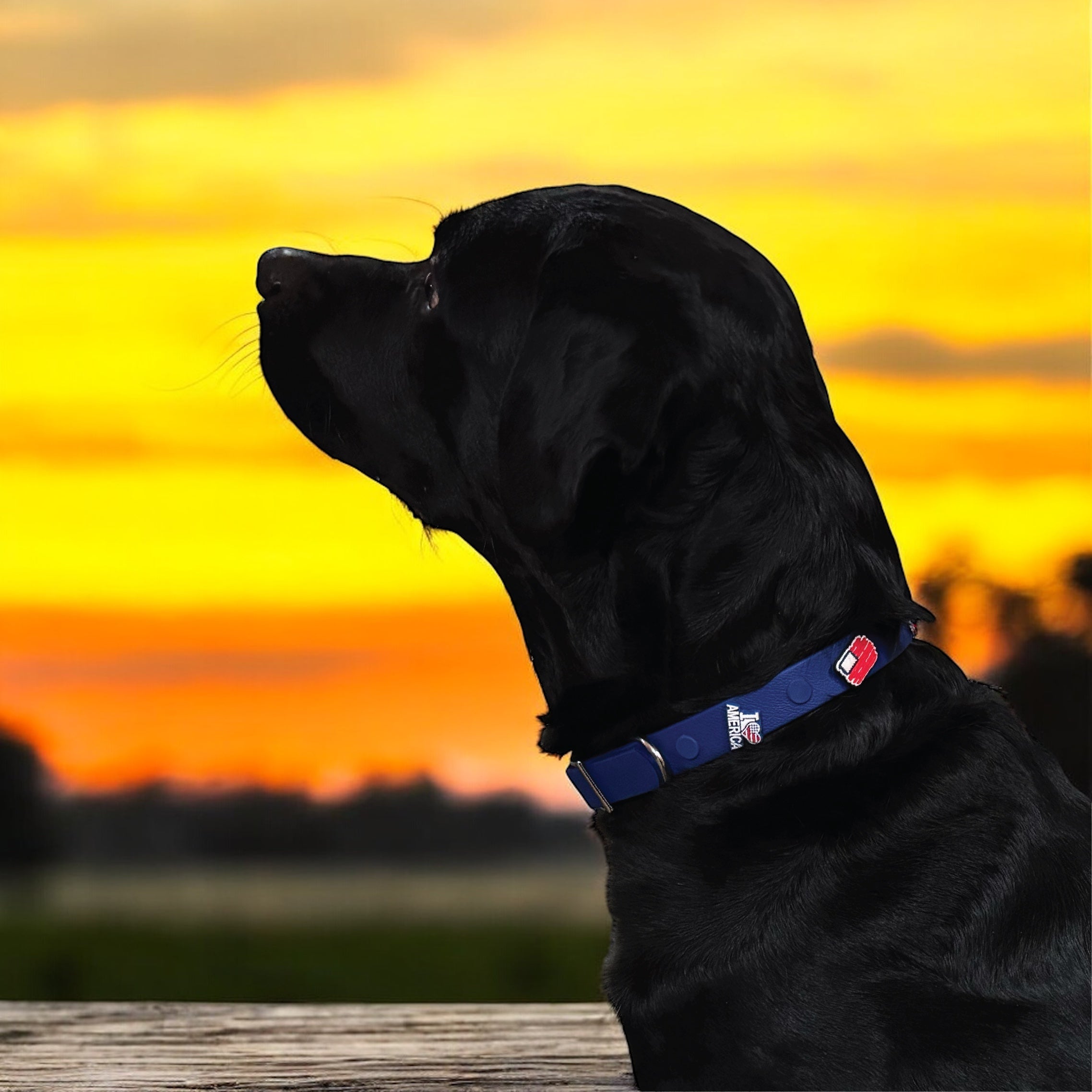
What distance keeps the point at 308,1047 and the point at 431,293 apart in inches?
87.0

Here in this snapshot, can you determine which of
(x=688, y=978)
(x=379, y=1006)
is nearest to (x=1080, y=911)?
(x=688, y=978)

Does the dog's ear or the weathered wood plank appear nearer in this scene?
the dog's ear

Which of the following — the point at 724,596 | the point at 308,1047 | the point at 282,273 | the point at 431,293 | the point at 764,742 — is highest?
the point at 282,273

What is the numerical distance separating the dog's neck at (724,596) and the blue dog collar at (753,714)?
32 millimetres

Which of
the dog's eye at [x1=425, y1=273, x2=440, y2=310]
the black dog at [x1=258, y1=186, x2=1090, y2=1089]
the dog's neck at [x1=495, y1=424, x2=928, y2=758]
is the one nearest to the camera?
the black dog at [x1=258, y1=186, x2=1090, y2=1089]

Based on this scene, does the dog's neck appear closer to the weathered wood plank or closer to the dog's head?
the dog's head

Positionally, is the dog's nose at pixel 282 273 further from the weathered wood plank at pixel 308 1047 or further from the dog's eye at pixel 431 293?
the weathered wood plank at pixel 308 1047

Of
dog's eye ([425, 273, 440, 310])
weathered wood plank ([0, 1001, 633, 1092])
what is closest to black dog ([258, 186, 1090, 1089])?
dog's eye ([425, 273, 440, 310])

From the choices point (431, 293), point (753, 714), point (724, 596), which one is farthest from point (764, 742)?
point (431, 293)

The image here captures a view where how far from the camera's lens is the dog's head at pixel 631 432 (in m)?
2.92

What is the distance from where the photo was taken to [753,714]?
2900 millimetres

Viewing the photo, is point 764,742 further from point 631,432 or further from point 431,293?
point 431,293

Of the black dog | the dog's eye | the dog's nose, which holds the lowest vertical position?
the black dog

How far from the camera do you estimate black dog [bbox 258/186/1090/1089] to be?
2.83 meters
